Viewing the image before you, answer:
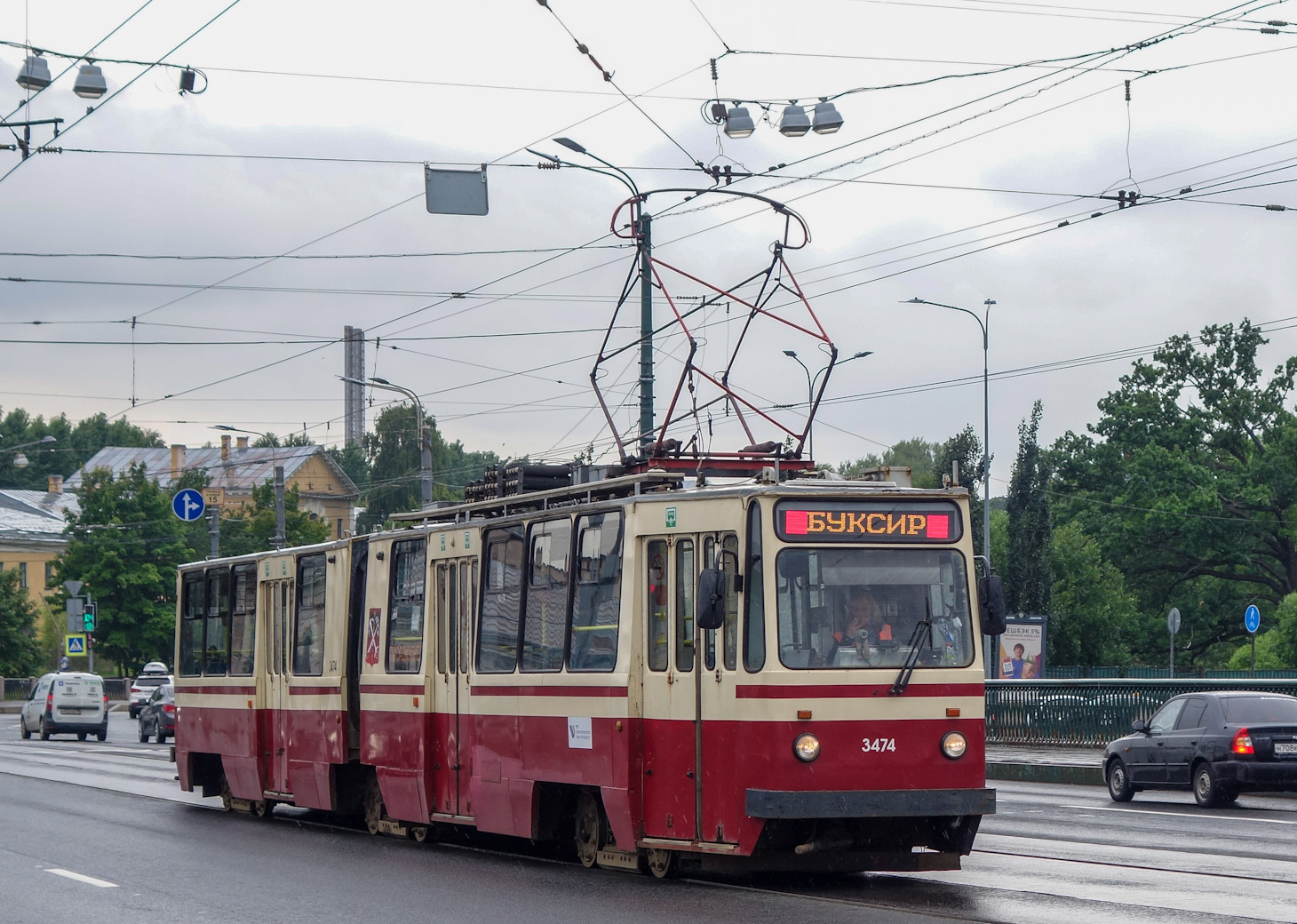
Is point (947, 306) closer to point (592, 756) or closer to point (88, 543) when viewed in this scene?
point (592, 756)

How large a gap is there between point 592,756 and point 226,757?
8737mm

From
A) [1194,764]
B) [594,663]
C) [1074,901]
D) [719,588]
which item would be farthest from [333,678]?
[1194,764]

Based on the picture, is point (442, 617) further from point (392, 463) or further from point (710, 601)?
point (392, 463)

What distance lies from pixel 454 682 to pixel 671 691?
3391mm

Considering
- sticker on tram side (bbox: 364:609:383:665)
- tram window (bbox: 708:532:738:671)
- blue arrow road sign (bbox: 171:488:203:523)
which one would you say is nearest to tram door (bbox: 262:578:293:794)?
sticker on tram side (bbox: 364:609:383:665)

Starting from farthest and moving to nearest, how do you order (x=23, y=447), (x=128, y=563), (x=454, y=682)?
(x=128, y=563) < (x=23, y=447) < (x=454, y=682)

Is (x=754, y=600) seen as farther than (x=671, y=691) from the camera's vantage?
No

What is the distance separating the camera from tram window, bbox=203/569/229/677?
20.8 meters

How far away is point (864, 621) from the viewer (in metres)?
12.0

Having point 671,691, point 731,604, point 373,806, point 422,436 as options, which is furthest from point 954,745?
point 422,436

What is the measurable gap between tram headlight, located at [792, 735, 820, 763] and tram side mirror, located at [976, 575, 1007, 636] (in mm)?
1482

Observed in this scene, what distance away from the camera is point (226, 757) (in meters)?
20.3

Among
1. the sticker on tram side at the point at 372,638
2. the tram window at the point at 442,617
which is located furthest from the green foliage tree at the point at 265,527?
the tram window at the point at 442,617

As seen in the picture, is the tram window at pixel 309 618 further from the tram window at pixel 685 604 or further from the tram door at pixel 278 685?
the tram window at pixel 685 604
